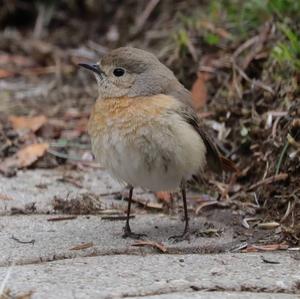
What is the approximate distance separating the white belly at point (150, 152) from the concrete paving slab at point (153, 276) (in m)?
0.63

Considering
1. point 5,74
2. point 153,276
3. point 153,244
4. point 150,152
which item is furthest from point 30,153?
point 153,276

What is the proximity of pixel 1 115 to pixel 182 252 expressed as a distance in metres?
3.19

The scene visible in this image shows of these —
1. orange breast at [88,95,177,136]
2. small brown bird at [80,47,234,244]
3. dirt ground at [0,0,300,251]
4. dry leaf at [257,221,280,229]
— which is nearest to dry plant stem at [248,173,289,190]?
dirt ground at [0,0,300,251]

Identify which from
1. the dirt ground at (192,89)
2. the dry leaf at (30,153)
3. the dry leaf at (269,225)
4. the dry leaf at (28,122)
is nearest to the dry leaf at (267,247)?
the dirt ground at (192,89)

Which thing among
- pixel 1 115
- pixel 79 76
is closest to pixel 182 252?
pixel 1 115

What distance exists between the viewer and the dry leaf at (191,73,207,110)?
680 centimetres

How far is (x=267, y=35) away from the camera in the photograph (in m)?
6.91

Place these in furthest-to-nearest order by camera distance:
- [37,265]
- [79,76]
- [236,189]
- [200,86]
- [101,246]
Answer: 1. [79,76]
2. [200,86]
3. [236,189]
4. [101,246]
5. [37,265]

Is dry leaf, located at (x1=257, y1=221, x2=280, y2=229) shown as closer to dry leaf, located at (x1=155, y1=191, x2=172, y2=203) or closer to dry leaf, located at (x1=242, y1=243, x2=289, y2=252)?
dry leaf, located at (x1=242, y1=243, x2=289, y2=252)

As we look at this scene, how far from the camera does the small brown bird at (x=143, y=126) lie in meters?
4.84

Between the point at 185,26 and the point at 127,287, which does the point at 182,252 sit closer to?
the point at 127,287

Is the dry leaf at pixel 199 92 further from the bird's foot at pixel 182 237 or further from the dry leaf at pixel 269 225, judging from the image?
the bird's foot at pixel 182 237

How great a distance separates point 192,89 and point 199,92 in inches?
4.0

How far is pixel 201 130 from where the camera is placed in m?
5.39
